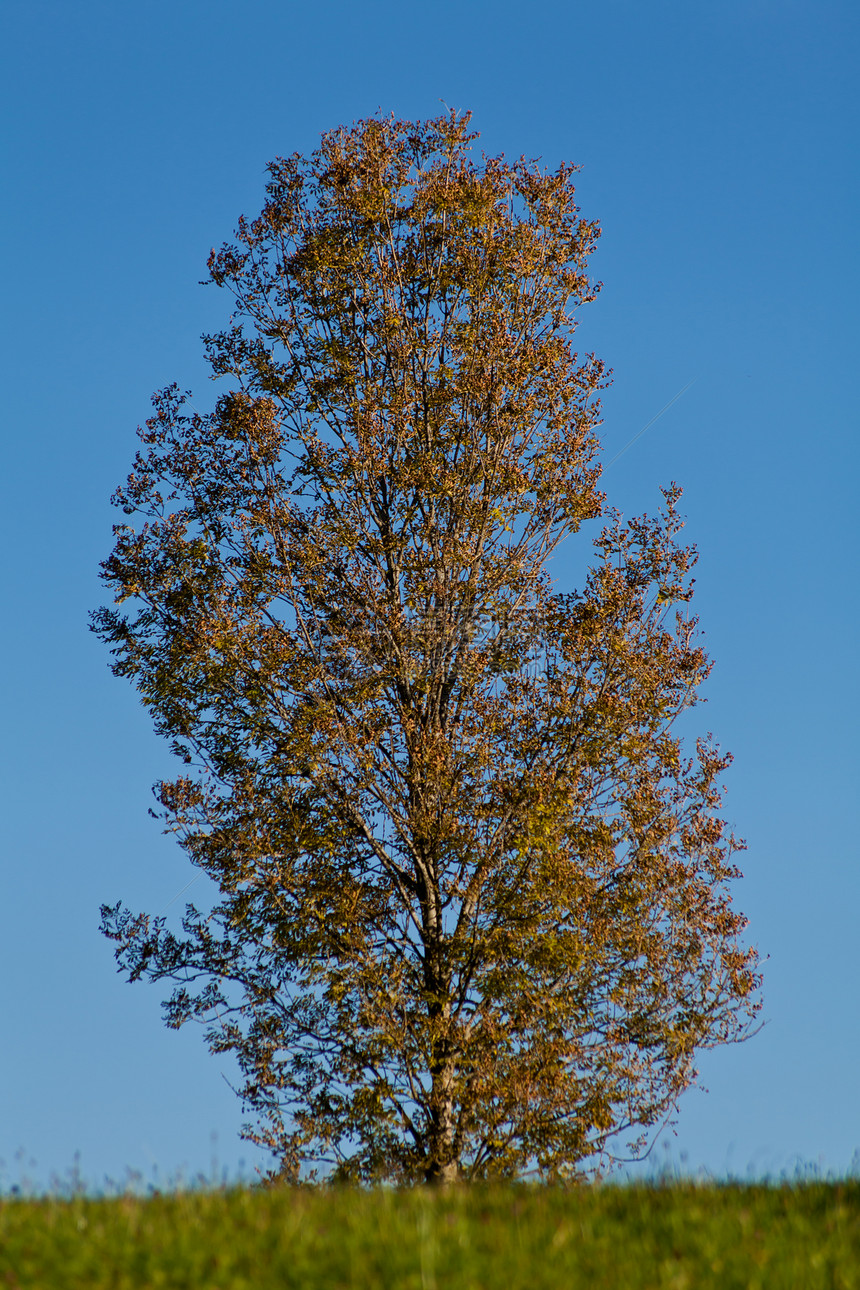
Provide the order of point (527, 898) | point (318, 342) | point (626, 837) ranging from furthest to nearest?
point (318, 342) → point (626, 837) → point (527, 898)

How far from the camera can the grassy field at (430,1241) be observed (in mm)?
5141

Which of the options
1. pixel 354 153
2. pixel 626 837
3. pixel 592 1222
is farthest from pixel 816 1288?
pixel 354 153

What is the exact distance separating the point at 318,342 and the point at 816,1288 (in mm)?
12270

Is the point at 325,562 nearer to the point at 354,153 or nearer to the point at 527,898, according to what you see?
the point at 527,898

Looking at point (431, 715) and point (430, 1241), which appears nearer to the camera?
point (430, 1241)

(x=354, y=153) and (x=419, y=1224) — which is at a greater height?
(x=354, y=153)

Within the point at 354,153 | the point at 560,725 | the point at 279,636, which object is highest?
the point at 354,153

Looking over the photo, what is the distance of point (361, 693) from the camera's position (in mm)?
12773

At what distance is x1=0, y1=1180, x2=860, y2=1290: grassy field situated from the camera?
5141mm

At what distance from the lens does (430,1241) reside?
5352 mm

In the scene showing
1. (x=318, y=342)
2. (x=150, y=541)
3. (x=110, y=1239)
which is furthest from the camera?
(x=318, y=342)

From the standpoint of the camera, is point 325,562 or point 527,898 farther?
point 325,562

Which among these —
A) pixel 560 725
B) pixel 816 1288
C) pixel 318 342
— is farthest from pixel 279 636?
pixel 816 1288

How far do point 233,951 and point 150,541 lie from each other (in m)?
4.82
